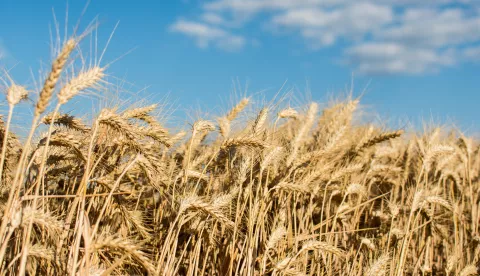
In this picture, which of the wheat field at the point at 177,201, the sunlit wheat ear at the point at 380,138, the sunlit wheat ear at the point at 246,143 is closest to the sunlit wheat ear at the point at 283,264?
the wheat field at the point at 177,201

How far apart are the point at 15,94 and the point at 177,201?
1011mm

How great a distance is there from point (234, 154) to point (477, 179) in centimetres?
354

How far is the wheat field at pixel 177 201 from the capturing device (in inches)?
88.6

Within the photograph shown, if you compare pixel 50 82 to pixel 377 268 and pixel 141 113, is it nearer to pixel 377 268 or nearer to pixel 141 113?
pixel 141 113

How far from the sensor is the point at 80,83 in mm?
2154

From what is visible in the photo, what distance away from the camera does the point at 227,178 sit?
402 centimetres

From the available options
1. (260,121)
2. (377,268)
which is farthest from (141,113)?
(377,268)

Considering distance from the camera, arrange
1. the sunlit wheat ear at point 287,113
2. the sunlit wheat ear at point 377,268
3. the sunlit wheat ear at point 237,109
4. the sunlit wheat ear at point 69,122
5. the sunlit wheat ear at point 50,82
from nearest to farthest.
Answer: the sunlit wheat ear at point 50,82 → the sunlit wheat ear at point 69,122 → the sunlit wheat ear at point 377,268 → the sunlit wheat ear at point 287,113 → the sunlit wheat ear at point 237,109

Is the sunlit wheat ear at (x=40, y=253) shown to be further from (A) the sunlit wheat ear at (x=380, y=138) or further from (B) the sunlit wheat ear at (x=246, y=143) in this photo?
(A) the sunlit wheat ear at (x=380, y=138)

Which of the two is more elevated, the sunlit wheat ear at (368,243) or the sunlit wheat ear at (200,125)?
the sunlit wheat ear at (200,125)

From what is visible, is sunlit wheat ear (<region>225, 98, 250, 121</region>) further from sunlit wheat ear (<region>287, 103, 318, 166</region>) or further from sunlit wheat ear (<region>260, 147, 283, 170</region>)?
sunlit wheat ear (<region>260, 147, 283, 170</region>)

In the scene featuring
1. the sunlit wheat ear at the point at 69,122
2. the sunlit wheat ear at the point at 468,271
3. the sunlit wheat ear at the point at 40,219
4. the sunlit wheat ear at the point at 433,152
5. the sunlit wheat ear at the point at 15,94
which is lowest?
the sunlit wheat ear at the point at 40,219

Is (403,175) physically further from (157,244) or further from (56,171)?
(56,171)

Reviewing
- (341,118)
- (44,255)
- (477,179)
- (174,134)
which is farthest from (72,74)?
(477,179)
